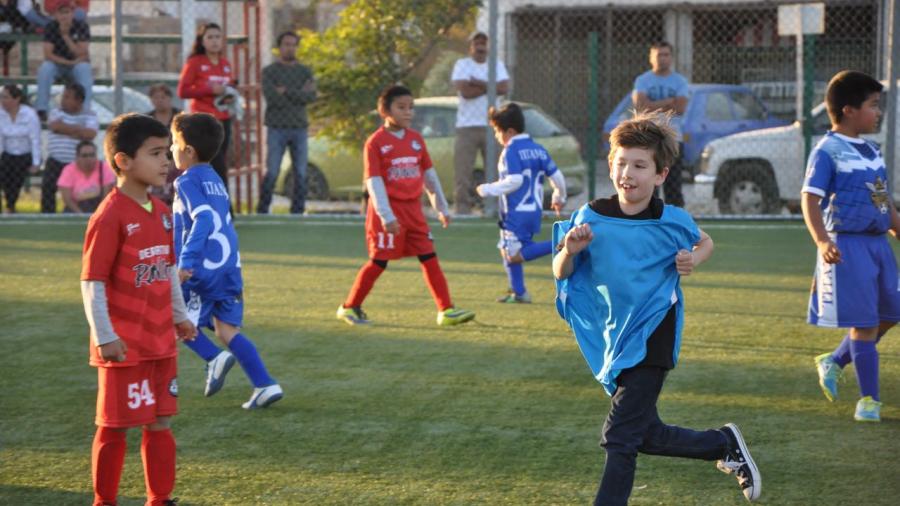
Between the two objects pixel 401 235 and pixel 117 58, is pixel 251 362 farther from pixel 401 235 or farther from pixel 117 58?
pixel 117 58

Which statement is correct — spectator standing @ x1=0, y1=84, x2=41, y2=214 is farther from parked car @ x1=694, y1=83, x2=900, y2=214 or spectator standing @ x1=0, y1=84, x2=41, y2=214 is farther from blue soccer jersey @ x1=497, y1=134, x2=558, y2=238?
parked car @ x1=694, y1=83, x2=900, y2=214

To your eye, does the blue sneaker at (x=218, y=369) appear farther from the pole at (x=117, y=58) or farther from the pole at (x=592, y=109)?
the pole at (x=592, y=109)

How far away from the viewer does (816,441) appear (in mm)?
5496

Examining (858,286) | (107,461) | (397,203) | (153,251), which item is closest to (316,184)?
(397,203)

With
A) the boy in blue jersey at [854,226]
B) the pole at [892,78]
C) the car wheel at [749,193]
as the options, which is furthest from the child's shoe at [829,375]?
the car wheel at [749,193]

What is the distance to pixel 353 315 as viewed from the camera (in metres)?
8.29

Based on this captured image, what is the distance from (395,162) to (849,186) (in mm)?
3072

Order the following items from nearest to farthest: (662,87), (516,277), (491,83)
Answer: (516,277) → (662,87) → (491,83)

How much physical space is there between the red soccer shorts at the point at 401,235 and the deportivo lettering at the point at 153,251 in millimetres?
3675

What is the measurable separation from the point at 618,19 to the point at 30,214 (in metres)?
14.4

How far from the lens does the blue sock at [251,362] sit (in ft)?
19.9

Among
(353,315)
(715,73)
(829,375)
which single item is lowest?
(829,375)

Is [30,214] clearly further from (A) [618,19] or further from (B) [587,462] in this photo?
(A) [618,19]

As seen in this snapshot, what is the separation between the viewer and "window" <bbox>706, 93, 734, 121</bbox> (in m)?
16.3
